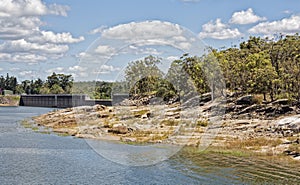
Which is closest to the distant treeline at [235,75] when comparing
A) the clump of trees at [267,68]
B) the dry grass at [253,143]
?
the clump of trees at [267,68]

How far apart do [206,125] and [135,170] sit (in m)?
28.5

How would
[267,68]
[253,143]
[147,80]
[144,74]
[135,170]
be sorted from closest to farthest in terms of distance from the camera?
[135,170] < [253,143] < [144,74] < [147,80] < [267,68]

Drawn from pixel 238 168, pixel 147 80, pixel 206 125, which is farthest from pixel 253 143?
pixel 147 80

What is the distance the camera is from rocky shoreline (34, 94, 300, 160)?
167 ft

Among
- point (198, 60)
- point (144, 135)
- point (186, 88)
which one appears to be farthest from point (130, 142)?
point (198, 60)

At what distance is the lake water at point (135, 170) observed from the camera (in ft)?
112

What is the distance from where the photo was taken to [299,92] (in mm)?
64188

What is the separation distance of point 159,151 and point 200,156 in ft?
18.3

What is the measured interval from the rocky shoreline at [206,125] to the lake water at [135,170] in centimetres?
638

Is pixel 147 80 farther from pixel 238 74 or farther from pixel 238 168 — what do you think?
pixel 238 168

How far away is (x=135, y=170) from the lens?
3794 centimetres

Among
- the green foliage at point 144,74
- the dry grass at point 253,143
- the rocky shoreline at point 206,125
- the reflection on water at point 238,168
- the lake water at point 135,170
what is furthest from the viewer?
the green foliage at point 144,74

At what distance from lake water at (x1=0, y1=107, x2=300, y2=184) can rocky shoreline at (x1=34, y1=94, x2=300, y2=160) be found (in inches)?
251

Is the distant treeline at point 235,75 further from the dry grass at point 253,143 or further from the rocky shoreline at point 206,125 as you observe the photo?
the dry grass at point 253,143
